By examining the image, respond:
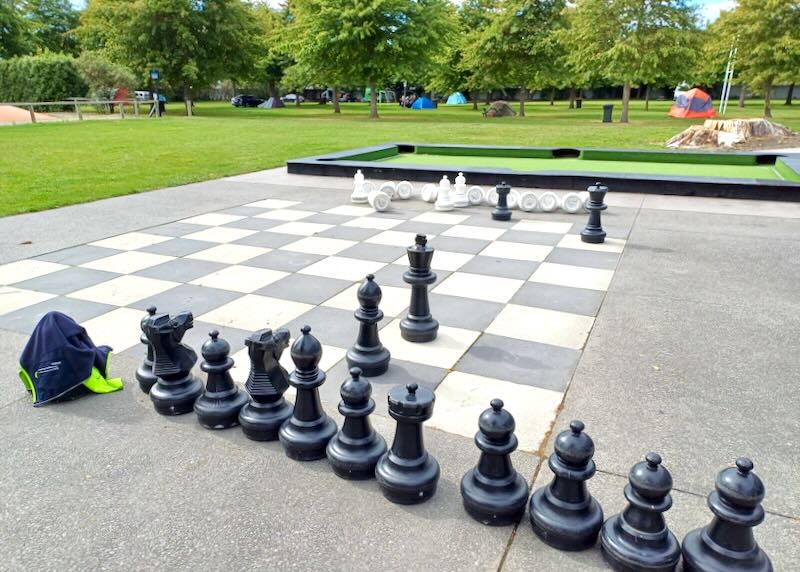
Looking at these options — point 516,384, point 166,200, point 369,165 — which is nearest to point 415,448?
point 516,384

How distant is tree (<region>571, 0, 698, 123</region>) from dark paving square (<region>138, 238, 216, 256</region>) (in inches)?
1047

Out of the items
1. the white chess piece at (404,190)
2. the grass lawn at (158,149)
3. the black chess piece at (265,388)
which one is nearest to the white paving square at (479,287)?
the black chess piece at (265,388)

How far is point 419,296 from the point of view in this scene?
12.9 ft

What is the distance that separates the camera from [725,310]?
444 cm

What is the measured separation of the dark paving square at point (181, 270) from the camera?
17.4ft

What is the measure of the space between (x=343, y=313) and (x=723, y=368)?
2.52 m

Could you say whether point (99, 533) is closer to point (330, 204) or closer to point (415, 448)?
point (415, 448)

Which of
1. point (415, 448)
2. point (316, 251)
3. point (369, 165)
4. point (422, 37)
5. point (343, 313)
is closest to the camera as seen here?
point (415, 448)

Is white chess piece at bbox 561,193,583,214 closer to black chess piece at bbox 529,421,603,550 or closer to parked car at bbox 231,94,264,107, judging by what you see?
black chess piece at bbox 529,421,603,550

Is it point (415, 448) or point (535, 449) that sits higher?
point (415, 448)

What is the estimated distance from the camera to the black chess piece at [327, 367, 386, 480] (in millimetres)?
2471

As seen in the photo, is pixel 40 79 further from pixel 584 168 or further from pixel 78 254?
pixel 78 254

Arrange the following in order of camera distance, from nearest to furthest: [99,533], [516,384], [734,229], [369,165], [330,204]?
[99,533], [516,384], [734,229], [330,204], [369,165]

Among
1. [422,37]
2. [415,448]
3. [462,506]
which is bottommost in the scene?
[462,506]
